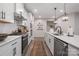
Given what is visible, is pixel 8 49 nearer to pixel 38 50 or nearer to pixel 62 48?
pixel 62 48

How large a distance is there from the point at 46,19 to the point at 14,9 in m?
9.18

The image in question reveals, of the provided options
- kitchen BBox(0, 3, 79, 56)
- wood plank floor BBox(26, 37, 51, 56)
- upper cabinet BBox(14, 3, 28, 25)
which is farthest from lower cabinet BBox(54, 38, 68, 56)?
upper cabinet BBox(14, 3, 28, 25)

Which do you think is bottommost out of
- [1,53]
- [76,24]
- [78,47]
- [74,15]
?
[1,53]

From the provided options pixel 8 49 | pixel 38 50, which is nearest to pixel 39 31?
pixel 38 50

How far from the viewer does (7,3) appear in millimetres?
2992

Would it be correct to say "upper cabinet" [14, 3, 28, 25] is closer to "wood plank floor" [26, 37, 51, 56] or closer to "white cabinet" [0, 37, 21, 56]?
"wood plank floor" [26, 37, 51, 56]

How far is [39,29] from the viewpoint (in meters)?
12.5

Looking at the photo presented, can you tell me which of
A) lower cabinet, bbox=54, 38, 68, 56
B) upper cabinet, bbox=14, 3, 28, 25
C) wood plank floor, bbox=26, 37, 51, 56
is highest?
upper cabinet, bbox=14, 3, 28, 25

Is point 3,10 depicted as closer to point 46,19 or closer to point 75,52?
point 75,52

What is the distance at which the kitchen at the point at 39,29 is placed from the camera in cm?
206

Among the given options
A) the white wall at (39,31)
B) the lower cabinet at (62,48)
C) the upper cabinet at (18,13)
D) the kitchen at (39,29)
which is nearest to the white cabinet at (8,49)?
the kitchen at (39,29)

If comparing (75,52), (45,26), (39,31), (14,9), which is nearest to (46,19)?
(45,26)

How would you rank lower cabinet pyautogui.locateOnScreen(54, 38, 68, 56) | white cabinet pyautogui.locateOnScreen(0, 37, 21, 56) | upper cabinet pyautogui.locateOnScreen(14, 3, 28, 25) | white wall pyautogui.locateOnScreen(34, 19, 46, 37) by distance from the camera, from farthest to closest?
white wall pyautogui.locateOnScreen(34, 19, 46, 37), upper cabinet pyautogui.locateOnScreen(14, 3, 28, 25), lower cabinet pyautogui.locateOnScreen(54, 38, 68, 56), white cabinet pyautogui.locateOnScreen(0, 37, 21, 56)

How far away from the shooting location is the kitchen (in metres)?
2.06
